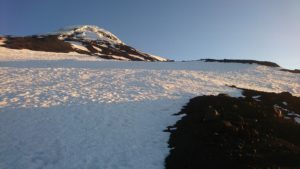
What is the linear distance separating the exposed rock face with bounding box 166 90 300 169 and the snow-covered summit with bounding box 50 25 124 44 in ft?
301

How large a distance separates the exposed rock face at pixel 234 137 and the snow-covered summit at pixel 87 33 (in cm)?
9188

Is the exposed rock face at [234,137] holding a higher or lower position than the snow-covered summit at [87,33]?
lower

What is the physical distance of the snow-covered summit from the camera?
4405 inches

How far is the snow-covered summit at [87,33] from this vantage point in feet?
367

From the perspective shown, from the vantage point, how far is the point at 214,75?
3816cm

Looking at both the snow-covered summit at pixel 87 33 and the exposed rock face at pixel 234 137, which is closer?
the exposed rock face at pixel 234 137

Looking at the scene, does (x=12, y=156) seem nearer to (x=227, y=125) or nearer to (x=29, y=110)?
(x=29, y=110)

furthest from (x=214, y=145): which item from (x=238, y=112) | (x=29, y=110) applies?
→ (x=29, y=110)

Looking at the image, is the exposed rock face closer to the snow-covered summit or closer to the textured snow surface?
the textured snow surface

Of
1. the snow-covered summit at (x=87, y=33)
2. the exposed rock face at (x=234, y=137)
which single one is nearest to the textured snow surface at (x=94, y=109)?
the exposed rock face at (x=234, y=137)

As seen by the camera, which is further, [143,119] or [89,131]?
[143,119]

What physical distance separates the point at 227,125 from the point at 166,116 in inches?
200

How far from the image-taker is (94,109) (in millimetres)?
21906

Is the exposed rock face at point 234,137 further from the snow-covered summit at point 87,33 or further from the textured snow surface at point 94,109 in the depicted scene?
the snow-covered summit at point 87,33
